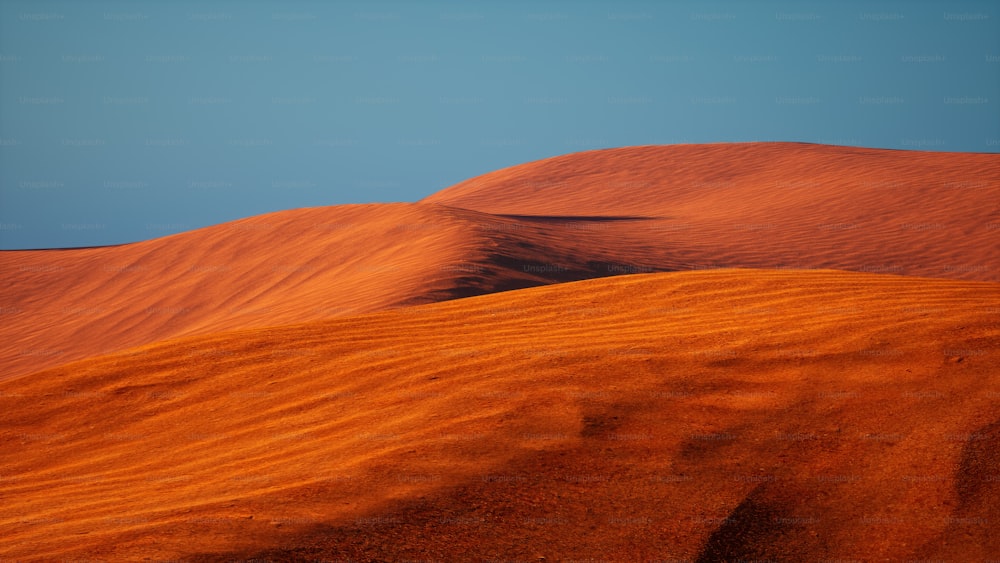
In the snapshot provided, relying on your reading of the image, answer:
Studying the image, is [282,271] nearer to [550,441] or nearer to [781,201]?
[550,441]

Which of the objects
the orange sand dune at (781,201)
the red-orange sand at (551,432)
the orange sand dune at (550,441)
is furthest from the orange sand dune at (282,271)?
the orange sand dune at (550,441)

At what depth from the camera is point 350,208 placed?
31594 millimetres

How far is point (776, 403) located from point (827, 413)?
395mm

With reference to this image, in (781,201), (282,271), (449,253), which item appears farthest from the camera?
(781,201)

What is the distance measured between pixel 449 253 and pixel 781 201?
21.8 meters

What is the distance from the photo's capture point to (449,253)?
21.7 m

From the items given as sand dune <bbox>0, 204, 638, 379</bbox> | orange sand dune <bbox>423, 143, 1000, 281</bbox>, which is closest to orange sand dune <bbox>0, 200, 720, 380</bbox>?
sand dune <bbox>0, 204, 638, 379</bbox>

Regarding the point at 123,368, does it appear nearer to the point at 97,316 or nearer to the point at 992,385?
the point at 992,385

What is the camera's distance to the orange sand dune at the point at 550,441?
18.7 ft

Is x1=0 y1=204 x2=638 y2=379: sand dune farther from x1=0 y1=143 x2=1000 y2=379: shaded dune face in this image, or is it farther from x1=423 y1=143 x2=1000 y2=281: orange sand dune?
x1=423 y1=143 x2=1000 y2=281: orange sand dune

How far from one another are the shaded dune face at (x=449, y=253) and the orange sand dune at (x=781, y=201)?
130 mm

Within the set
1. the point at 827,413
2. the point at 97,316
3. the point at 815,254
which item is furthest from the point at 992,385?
the point at 97,316

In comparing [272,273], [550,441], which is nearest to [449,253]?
[272,273]

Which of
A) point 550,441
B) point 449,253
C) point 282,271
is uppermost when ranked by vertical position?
point 282,271
